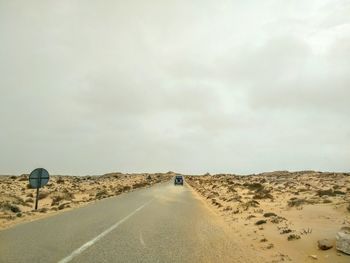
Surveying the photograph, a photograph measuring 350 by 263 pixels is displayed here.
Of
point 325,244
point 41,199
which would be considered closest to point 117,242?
point 325,244

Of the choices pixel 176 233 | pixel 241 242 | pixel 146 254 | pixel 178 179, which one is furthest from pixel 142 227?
pixel 178 179

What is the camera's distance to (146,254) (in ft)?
34.9

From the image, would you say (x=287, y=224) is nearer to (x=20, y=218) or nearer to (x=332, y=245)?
(x=332, y=245)

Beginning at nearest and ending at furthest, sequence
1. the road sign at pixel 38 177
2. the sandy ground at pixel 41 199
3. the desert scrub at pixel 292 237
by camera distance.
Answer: the desert scrub at pixel 292 237
the sandy ground at pixel 41 199
the road sign at pixel 38 177

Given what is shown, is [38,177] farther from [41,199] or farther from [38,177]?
[41,199]

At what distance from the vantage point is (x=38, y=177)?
24969 mm

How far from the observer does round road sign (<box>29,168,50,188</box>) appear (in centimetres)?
2484

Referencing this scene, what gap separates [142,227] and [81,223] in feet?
9.42

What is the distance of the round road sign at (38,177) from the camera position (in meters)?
24.8

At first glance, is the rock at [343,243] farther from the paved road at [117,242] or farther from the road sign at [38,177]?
the road sign at [38,177]

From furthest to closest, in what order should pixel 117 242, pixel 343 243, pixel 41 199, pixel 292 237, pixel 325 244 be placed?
pixel 41 199
pixel 292 237
pixel 117 242
pixel 325 244
pixel 343 243

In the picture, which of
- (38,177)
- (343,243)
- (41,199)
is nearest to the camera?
(343,243)

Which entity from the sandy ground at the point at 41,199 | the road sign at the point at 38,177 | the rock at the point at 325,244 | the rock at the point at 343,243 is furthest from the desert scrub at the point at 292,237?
the road sign at the point at 38,177

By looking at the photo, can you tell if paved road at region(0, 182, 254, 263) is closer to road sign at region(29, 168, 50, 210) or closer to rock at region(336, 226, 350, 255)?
rock at region(336, 226, 350, 255)
